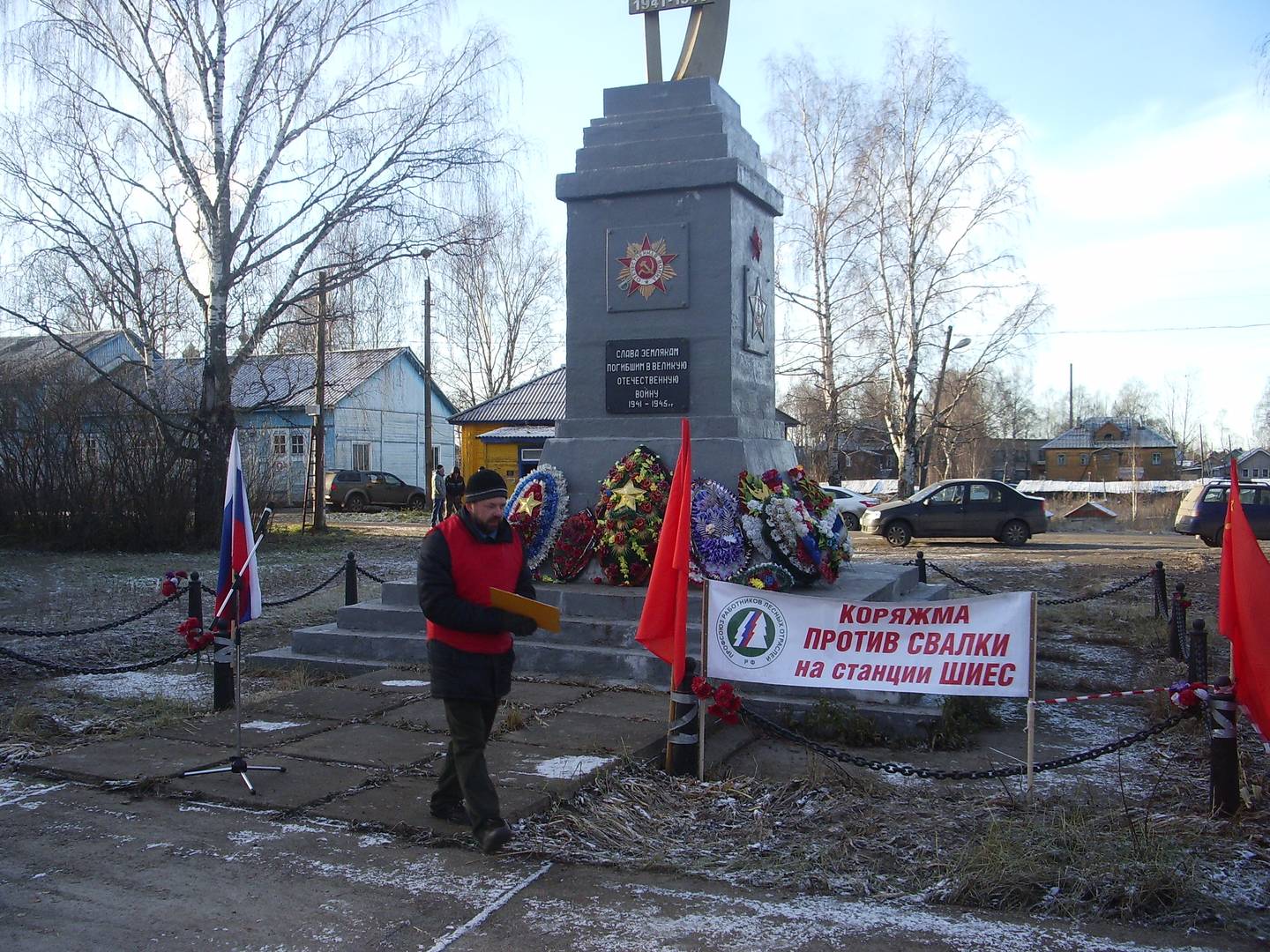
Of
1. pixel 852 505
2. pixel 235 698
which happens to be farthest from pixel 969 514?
pixel 235 698

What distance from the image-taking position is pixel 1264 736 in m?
5.00

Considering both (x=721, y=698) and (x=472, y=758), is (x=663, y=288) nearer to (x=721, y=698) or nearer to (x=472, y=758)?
(x=721, y=698)

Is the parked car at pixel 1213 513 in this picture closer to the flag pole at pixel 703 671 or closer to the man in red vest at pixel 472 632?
the flag pole at pixel 703 671

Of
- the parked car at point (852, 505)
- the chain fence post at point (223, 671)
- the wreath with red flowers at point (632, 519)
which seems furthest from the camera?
the parked car at point (852, 505)

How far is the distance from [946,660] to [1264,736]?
1470 millimetres

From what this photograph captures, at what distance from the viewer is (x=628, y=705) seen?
717cm

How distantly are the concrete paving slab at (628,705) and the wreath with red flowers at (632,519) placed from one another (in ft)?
4.96

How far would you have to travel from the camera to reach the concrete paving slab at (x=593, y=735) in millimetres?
6121

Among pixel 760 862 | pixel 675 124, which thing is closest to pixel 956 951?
pixel 760 862

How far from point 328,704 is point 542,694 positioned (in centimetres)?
146

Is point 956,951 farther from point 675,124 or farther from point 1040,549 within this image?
point 1040,549

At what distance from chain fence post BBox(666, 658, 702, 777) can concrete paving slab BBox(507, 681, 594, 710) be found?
4.93 ft

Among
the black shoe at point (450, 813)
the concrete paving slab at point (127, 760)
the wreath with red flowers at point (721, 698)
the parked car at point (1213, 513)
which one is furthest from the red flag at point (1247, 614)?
the parked car at point (1213, 513)

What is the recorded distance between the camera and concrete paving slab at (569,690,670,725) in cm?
687
